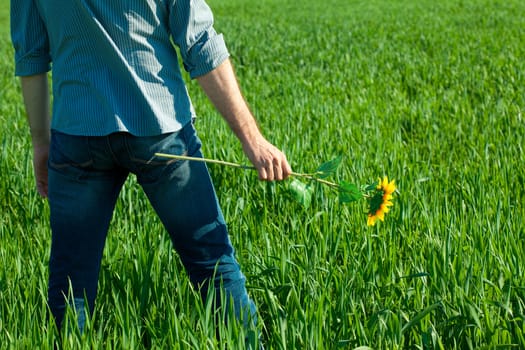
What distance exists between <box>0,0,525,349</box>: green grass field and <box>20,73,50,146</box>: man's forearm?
54cm

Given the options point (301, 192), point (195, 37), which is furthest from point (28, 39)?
point (301, 192)

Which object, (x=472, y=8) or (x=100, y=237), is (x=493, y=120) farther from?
(x=472, y=8)

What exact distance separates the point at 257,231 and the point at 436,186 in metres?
0.95

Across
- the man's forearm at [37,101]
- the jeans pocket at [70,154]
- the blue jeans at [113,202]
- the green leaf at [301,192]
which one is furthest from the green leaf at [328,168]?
the man's forearm at [37,101]

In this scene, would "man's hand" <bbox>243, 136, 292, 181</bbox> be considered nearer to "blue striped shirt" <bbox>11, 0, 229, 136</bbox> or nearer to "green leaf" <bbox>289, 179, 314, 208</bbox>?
"green leaf" <bbox>289, 179, 314, 208</bbox>

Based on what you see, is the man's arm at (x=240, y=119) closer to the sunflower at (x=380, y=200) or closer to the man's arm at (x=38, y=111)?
the sunflower at (x=380, y=200)

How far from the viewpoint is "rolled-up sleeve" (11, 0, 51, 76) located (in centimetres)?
191

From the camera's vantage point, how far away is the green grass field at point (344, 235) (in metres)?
2.00

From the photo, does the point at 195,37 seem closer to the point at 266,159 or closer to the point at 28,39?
the point at 266,159

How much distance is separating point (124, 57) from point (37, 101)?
1.26 ft

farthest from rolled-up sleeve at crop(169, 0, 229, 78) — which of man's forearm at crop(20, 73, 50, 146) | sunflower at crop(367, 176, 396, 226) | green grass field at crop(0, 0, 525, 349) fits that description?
green grass field at crop(0, 0, 525, 349)

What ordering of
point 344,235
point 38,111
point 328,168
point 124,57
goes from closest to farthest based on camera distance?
point 124,57 < point 328,168 < point 38,111 < point 344,235

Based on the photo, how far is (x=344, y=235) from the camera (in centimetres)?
283

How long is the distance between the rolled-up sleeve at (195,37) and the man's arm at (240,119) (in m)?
0.02
